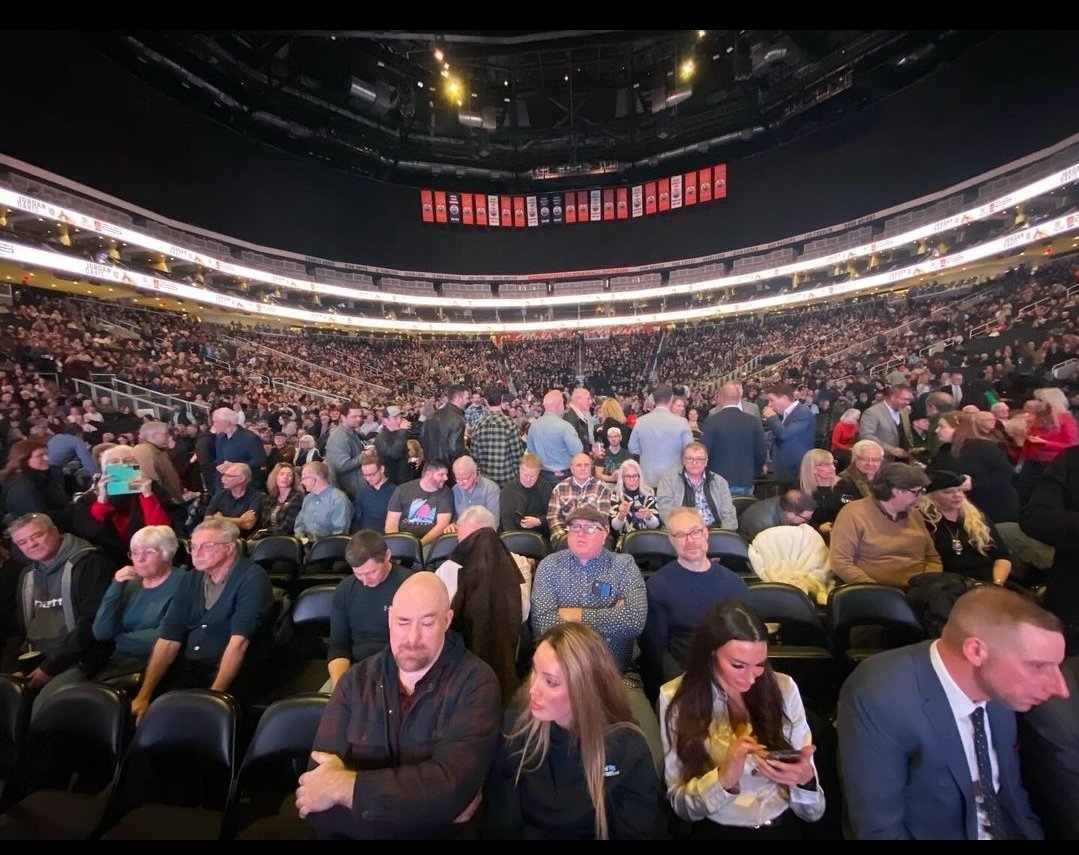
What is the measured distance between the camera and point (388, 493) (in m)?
4.35

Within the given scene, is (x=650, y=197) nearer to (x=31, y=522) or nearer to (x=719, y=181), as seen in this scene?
(x=719, y=181)

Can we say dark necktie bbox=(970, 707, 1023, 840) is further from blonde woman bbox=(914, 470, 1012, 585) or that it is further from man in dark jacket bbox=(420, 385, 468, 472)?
man in dark jacket bbox=(420, 385, 468, 472)

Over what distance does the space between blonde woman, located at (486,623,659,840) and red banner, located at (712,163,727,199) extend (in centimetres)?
2143

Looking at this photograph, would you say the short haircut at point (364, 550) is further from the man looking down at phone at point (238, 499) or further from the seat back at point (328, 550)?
the man looking down at phone at point (238, 499)

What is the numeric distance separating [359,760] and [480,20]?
2.27 meters

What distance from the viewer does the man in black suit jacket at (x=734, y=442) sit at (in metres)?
4.37

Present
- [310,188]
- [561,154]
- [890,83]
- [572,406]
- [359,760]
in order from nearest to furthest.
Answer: [359,760] < [572,406] < [890,83] < [310,188] < [561,154]

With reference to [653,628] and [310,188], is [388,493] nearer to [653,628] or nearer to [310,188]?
[653,628]

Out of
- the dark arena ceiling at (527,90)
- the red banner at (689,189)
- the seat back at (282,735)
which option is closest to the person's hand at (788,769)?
the seat back at (282,735)

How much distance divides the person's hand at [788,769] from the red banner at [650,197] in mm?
21940

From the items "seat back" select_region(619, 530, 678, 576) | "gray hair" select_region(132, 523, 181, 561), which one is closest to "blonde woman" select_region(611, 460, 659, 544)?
"seat back" select_region(619, 530, 678, 576)

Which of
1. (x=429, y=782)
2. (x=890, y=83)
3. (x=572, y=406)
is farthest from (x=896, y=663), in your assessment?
(x=890, y=83)

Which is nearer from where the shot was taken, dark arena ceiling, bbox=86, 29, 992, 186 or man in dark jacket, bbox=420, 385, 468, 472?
man in dark jacket, bbox=420, 385, 468, 472

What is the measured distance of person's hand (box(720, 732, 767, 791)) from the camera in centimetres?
134
